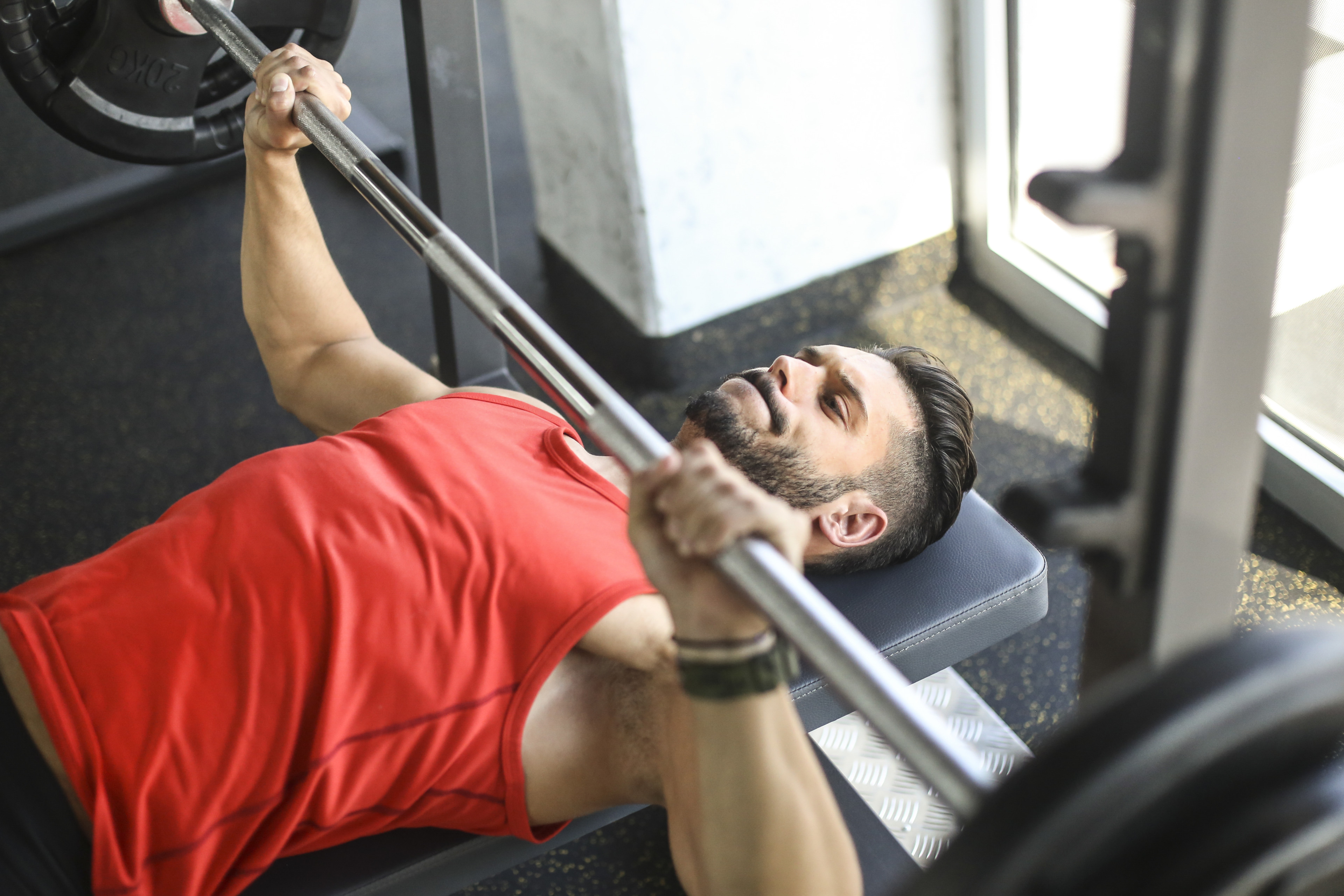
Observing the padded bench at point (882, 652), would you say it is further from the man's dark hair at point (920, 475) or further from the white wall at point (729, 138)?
the white wall at point (729, 138)

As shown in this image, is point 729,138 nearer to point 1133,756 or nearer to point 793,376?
point 793,376

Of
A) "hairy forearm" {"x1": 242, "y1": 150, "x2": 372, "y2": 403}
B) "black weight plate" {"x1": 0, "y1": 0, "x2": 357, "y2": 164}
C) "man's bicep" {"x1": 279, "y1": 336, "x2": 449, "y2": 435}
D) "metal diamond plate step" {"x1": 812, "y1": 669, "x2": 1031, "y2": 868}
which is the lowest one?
"metal diamond plate step" {"x1": 812, "y1": 669, "x2": 1031, "y2": 868}

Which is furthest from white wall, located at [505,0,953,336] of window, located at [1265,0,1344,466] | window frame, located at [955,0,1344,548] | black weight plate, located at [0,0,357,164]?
window, located at [1265,0,1344,466]

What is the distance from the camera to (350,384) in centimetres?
145

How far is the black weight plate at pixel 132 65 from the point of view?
1.44 metres

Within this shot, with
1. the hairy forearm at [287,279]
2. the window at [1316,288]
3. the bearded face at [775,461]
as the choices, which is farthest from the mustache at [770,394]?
the window at [1316,288]

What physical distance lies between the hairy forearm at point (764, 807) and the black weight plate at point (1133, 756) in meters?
0.29

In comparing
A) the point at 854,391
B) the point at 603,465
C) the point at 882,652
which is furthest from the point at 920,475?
the point at 603,465

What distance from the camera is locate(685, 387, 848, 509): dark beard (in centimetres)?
132

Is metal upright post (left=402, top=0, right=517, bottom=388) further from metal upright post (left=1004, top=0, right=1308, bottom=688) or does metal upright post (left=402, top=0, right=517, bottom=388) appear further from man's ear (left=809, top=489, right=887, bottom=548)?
metal upright post (left=1004, top=0, right=1308, bottom=688)

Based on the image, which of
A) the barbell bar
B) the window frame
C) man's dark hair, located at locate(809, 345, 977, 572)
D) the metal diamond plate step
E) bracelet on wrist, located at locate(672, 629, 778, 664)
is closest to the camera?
the barbell bar

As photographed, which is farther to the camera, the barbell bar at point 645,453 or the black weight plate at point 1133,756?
the barbell bar at point 645,453

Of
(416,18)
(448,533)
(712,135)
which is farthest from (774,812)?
(712,135)

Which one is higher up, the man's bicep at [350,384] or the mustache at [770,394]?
the man's bicep at [350,384]
